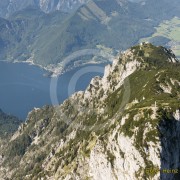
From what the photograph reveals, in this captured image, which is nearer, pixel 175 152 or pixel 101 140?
pixel 175 152

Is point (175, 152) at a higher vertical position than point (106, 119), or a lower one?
lower

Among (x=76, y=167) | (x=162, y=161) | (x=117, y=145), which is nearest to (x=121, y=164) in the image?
(x=117, y=145)

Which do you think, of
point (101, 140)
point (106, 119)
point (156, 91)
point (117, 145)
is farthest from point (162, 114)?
point (106, 119)

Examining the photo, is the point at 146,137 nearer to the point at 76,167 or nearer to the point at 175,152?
the point at 175,152

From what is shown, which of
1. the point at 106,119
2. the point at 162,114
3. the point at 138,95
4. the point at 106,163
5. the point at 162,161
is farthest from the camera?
the point at 106,119

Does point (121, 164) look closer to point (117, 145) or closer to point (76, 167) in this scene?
point (117, 145)

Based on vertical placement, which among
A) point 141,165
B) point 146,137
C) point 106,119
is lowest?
point 141,165

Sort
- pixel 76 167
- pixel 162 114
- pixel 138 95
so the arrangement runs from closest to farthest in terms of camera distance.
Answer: pixel 162 114 < pixel 76 167 < pixel 138 95

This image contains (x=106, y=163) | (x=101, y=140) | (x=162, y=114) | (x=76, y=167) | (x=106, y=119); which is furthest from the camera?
(x=106, y=119)

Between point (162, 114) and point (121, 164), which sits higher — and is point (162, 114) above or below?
above
